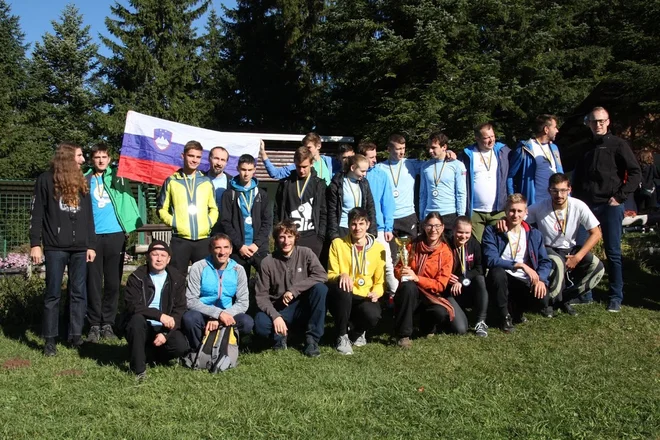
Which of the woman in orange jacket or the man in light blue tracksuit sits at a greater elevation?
the man in light blue tracksuit

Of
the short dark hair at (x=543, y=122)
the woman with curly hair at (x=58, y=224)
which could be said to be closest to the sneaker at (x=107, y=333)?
the woman with curly hair at (x=58, y=224)

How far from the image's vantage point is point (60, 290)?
5.85 m

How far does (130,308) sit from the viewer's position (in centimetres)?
512

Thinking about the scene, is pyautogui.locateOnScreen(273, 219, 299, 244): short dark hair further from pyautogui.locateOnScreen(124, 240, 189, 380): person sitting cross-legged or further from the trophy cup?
the trophy cup

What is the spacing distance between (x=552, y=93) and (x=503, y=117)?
172 cm

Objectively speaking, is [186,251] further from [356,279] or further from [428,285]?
[428,285]

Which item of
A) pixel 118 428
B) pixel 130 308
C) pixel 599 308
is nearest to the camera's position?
pixel 118 428

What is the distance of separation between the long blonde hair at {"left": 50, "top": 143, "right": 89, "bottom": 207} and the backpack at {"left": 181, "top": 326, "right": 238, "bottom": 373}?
1998 mm

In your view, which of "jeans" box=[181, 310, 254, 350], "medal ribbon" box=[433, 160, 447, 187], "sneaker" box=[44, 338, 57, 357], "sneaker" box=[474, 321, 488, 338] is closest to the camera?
"jeans" box=[181, 310, 254, 350]

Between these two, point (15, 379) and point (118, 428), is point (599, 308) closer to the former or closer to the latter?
point (118, 428)

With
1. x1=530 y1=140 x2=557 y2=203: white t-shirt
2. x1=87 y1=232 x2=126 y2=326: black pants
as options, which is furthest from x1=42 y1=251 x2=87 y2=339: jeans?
x1=530 y1=140 x2=557 y2=203: white t-shirt

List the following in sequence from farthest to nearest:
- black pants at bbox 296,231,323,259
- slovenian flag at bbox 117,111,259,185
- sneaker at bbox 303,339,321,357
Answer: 1. slovenian flag at bbox 117,111,259,185
2. black pants at bbox 296,231,323,259
3. sneaker at bbox 303,339,321,357

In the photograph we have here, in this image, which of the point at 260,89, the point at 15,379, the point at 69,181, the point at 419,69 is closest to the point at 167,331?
the point at 15,379

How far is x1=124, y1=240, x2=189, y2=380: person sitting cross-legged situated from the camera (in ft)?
16.2
